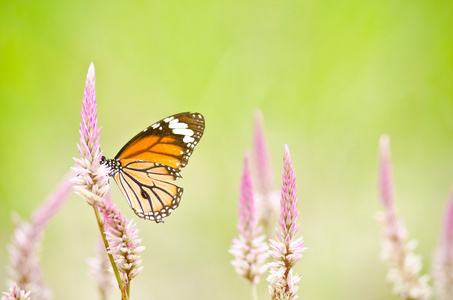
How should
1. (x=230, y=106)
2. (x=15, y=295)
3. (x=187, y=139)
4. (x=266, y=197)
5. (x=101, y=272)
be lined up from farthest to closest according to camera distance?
1. (x=230, y=106)
2. (x=266, y=197)
3. (x=187, y=139)
4. (x=101, y=272)
5. (x=15, y=295)

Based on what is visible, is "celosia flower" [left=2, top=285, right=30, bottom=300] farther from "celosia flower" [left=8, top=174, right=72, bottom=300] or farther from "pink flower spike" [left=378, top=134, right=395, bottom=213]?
"pink flower spike" [left=378, top=134, right=395, bottom=213]

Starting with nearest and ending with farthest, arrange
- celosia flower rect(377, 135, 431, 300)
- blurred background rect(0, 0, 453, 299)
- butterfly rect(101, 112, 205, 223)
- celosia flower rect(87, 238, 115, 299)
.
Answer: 1. celosia flower rect(87, 238, 115, 299)
2. celosia flower rect(377, 135, 431, 300)
3. butterfly rect(101, 112, 205, 223)
4. blurred background rect(0, 0, 453, 299)

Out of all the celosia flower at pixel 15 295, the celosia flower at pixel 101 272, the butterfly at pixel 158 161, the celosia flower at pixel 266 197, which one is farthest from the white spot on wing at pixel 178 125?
the celosia flower at pixel 15 295

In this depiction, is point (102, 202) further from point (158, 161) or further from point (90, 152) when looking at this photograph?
point (158, 161)

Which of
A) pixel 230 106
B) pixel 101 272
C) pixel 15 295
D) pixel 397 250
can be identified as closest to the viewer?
pixel 15 295

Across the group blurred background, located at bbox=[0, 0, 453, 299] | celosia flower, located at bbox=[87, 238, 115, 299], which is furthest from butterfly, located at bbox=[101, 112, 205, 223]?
blurred background, located at bbox=[0, 0, 453, 299]

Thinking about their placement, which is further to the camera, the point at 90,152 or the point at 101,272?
the point at 101,272

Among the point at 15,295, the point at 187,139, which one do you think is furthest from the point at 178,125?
the point at 15,295
